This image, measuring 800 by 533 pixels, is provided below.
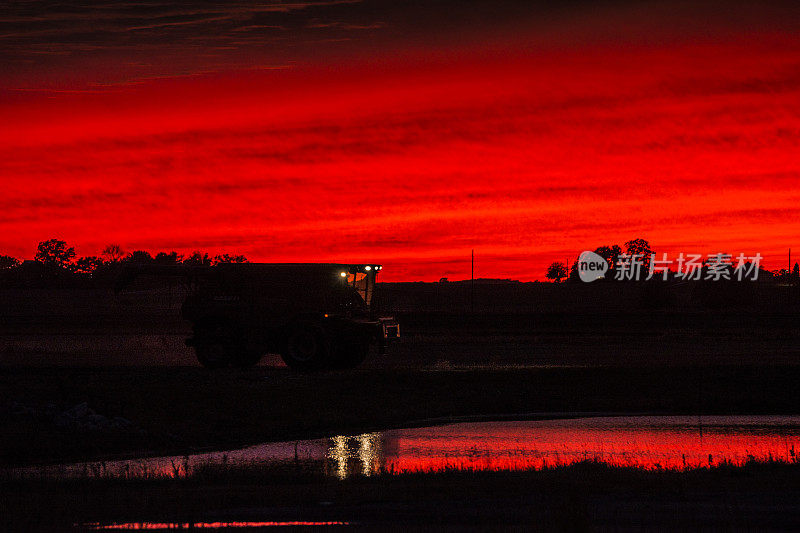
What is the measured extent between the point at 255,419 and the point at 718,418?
27.3ft

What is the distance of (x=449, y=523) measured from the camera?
9.43 meters

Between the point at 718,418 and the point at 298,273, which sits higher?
the point at 298,273

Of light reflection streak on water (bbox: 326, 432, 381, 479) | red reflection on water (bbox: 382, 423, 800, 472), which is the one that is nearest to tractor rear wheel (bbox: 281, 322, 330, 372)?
red reflection on water (bbox: 382, 423, 800, 472)

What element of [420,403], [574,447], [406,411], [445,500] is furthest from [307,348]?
[445,500]

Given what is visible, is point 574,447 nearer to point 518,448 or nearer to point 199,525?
point 518,448

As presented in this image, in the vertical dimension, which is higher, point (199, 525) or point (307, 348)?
point (307, 348)

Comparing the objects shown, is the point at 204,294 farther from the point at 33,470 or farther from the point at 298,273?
the point at 33,470

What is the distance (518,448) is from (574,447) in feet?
2.70

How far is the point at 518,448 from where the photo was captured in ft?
51.5

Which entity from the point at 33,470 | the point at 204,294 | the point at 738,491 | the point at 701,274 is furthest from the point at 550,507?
the point at 701,274

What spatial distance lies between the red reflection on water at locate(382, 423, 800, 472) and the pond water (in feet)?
0.05

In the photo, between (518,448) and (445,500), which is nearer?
(445,500)

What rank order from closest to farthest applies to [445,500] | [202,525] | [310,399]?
[202,525], [445,500], [310,399]

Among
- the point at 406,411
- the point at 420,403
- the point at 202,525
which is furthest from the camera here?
the point at 420,403
